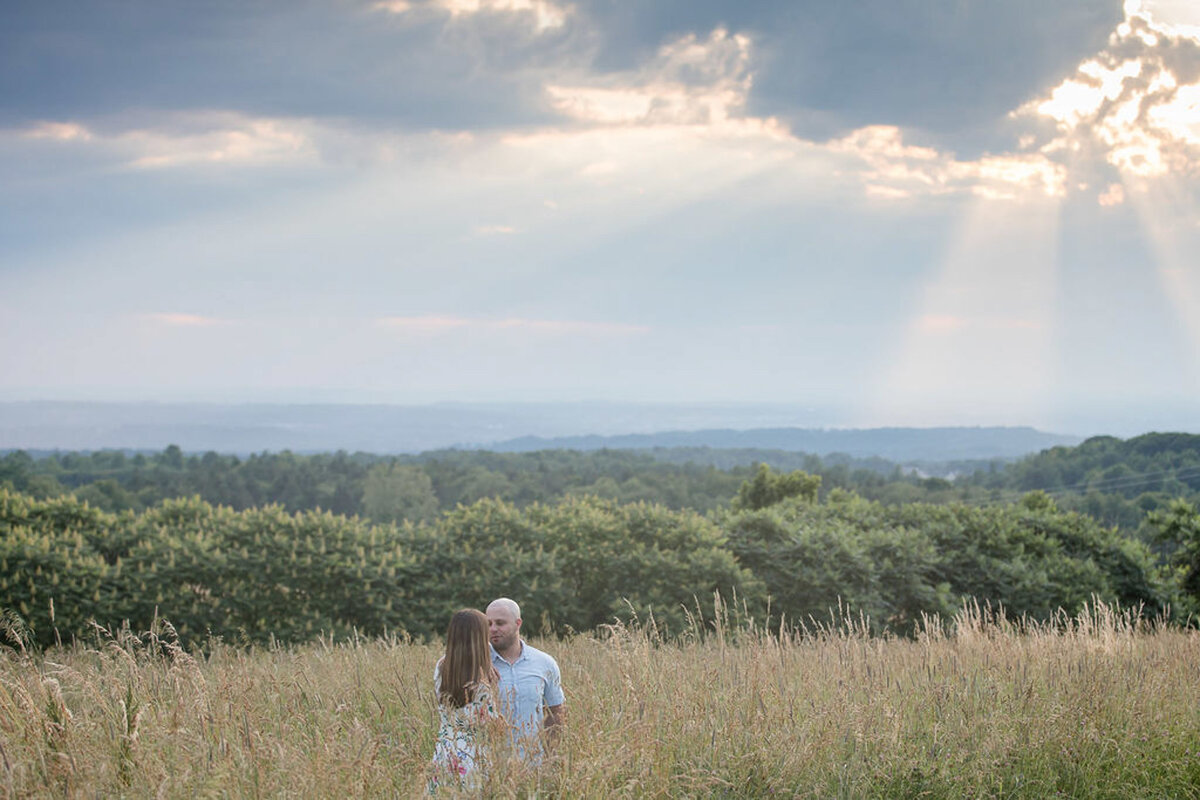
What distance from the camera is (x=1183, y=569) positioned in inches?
489

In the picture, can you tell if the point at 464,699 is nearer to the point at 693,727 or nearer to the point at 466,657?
the point at 466,657

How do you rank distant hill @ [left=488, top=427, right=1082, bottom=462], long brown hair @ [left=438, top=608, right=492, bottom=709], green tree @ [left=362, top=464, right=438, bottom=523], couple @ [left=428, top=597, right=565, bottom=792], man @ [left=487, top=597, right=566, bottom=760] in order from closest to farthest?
couple @ [left=428, top=597, right=565, bottom=792] < long brown hair @ [left=438, top=608, right=492, bottom=709] < man @ [left=487, top=597, right=566, bottom=760] < green tree @ [left=362, top=464, right=438, bottom=523] < distant hill @ [left=488, top=427, right=1082, bottom=462]

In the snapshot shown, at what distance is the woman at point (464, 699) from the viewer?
3973 millimetres

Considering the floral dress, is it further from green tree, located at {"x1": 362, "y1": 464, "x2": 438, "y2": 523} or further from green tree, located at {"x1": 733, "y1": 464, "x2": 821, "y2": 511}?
green tree, located at {"x1": 362, "y1": 464, "x2": 438, "y2": 523}

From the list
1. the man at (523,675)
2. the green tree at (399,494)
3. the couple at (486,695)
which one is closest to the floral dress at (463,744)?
the couple at (486,695)

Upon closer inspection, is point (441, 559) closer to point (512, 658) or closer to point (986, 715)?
point (512, 658)

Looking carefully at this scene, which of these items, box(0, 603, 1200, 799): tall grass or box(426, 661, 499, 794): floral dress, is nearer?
box(0, 603, 1200, 799): tall grass

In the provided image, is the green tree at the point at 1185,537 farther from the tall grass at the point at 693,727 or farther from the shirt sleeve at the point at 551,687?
the shirt sleeve at the point at 551,687

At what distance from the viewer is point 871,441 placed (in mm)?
138625

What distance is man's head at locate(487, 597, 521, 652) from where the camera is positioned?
4645 millimetres

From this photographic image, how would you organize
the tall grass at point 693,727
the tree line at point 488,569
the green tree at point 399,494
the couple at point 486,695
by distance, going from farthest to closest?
the green tree at point 399,494, the tree line at point 488,569, the couple at point 486,695, the tall grass at point 693,727

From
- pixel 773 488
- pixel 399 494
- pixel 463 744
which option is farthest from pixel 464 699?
pixel 399 494

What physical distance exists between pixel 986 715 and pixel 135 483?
51.2m

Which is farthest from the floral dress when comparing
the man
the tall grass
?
the man
